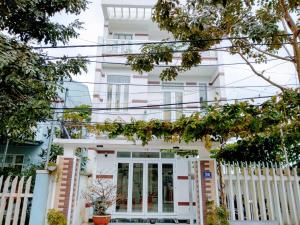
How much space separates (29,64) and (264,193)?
6384 mm

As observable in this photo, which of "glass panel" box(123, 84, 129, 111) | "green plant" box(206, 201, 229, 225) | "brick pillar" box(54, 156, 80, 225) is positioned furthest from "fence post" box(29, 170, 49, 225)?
"glass panel" box(123, 84, 129, 111)

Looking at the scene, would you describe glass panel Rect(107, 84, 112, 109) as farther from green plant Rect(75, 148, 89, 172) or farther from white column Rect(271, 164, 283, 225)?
white column Rect(271, 164, 283, 225)

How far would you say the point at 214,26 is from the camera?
21.7 feet

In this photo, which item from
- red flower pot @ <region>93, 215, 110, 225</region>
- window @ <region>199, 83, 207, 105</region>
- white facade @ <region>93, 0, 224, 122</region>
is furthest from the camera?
window @ <region>199, 83, 207, 105</region>

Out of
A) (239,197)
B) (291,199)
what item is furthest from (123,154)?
(291,199)

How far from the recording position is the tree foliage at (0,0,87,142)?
208 inches

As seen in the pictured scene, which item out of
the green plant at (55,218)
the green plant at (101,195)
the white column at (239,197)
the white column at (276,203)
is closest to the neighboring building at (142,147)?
the green plant at (101,195)

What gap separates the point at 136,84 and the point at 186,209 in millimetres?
5889

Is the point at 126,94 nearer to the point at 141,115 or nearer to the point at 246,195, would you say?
the point at 141,115

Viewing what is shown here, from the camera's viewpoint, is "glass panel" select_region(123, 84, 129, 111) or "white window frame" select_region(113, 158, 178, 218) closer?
"white window frame" select_region(113, 158, 178, 218)

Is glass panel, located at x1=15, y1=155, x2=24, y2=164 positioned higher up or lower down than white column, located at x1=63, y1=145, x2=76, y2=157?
higher up

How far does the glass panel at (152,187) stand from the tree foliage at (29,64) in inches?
214

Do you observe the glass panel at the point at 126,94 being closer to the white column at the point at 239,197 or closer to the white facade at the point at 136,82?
the white facade at the point at 136,82

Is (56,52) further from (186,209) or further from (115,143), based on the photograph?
(186,209)
